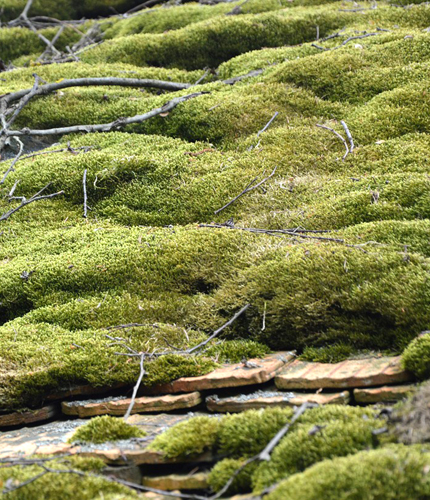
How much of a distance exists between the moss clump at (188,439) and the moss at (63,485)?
0.32 meters

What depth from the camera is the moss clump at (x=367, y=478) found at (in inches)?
107

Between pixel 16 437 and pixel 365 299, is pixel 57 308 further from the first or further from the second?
pixel 365 299

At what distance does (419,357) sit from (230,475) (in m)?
1.44

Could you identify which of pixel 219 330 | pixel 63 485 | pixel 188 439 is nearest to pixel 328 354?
pixel 219 330

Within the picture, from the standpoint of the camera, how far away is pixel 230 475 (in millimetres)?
3199

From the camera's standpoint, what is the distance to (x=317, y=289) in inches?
181

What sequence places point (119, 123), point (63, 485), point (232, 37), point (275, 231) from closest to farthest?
point (63, 485), point (275, 231), point (119, 123), point (232, 37)

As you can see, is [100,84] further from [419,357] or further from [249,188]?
[419,357]

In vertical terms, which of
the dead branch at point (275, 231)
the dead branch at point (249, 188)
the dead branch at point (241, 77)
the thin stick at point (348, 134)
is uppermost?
the dead branch at point (241, 77)

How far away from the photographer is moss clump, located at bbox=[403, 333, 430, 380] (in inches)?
144

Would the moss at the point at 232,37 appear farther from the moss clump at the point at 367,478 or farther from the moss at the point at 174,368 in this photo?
the moss clump at the point at 367,478

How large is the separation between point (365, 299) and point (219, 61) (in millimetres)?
6928

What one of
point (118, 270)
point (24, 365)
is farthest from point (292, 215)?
point (24, 365)

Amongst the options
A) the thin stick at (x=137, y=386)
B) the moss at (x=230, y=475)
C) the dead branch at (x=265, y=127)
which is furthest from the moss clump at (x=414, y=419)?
the dead branch at (x=265, y=127)
